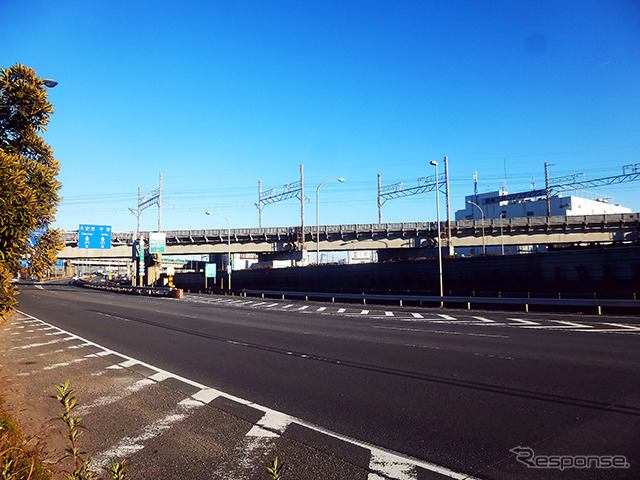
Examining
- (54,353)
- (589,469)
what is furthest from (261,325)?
(589,469)

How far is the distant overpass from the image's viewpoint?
61.6 metres

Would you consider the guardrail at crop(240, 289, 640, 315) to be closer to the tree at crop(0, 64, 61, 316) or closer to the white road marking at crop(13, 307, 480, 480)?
the white road marking at crop(13, 307, 480, 480)

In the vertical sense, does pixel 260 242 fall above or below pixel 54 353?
above

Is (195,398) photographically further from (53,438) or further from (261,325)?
(261,325)

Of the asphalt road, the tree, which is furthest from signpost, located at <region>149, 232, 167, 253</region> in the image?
the tree

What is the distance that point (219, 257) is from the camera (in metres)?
95.6

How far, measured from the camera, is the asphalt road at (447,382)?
5.10m

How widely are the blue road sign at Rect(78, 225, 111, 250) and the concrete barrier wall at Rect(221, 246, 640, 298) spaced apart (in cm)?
2479

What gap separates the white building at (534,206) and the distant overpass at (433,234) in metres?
46.8

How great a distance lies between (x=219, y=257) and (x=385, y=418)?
304 ft

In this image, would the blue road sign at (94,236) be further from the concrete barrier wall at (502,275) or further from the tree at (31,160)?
the tree at (31,160)

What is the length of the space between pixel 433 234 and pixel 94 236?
1749 inches

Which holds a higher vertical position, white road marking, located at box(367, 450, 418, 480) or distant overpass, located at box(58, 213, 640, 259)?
distant overpass, located at box(58, 213, 640, 259)

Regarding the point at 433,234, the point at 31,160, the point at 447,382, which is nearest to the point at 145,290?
the point at 433,234
